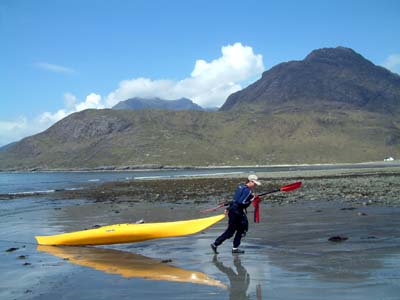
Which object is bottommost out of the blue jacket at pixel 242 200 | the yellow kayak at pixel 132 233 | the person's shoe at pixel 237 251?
the person's shoe at pixel 237 251

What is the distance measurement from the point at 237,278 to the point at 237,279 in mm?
78

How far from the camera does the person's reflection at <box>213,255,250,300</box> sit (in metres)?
7.90

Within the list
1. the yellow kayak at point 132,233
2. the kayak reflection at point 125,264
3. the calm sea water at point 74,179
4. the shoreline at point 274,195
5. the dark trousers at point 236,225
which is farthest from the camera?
the calm sea water at point 74,179

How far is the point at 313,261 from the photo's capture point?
10.1 meters

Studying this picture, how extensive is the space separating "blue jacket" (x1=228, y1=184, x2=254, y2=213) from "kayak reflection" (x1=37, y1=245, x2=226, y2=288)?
2.56m

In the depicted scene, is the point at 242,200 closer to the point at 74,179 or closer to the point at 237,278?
the point at 237,278

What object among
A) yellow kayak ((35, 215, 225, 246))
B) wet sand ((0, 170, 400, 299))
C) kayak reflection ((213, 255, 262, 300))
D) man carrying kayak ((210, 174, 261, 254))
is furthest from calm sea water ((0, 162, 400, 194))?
kayak reflection ((213, 255, 262, 300))

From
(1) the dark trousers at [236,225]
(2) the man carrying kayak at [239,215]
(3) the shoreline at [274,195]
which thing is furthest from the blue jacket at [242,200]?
(3) the shoreline at [274,195]

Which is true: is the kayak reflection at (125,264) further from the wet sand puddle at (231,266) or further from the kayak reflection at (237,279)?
the kayak reflection at (237,279)

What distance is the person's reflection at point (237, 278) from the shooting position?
7.90 meters

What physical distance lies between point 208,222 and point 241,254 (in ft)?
6.82

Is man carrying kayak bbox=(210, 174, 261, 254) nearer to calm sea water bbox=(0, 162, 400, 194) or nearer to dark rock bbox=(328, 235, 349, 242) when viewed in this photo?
dark rock bbox=(328, 235, 349, 242)

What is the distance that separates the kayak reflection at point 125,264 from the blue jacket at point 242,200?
2559 mm

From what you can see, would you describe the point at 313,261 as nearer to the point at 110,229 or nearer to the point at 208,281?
the point at 208,281
